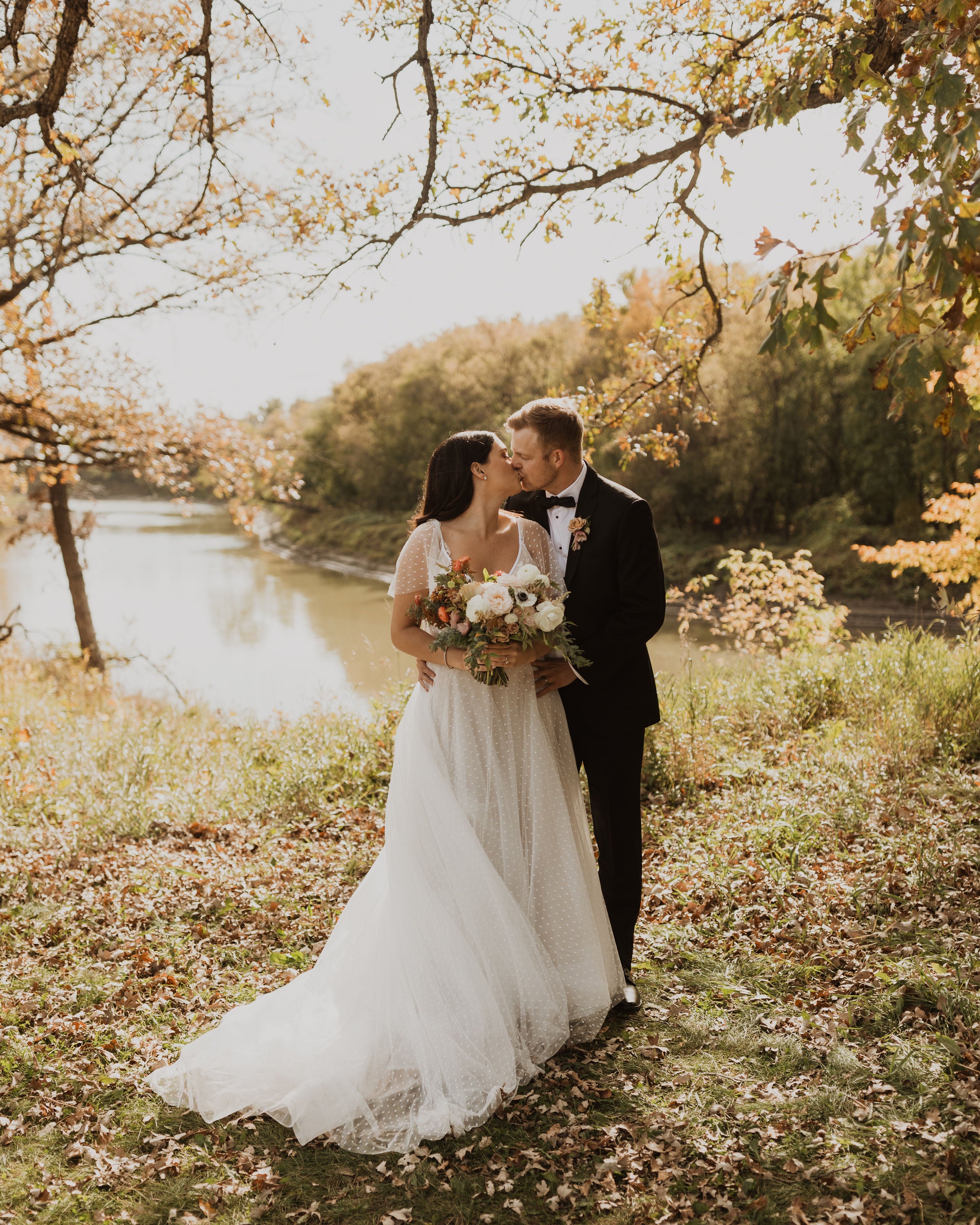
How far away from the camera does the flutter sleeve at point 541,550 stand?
359 centimetres

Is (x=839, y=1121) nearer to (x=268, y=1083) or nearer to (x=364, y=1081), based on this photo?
(x=364, y=1081)

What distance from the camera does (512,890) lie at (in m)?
3.46

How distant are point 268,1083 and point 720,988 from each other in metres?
1.92

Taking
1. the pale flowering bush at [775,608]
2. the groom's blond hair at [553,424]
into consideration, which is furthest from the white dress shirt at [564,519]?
the pale flowering bush at [775,608]

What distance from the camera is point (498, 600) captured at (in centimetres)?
305

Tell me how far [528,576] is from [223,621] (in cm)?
2284

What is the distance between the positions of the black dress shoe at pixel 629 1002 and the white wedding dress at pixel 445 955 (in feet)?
0.09

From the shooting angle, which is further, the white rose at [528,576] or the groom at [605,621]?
the groom at [605,621]

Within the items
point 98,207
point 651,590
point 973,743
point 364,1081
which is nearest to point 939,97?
point 651,590

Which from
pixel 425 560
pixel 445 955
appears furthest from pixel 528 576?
pixel 445 955

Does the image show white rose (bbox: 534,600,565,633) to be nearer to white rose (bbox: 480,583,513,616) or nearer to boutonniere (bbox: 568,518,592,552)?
white rose (bbox: 480,583,513,616)

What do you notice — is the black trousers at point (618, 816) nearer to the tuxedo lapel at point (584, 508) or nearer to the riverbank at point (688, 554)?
the tuxedo lapel at point (584, 508)

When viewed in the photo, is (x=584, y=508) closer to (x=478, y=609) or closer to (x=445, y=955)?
(x=478, y=609)

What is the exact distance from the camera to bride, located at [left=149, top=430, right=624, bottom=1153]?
10.3ft
